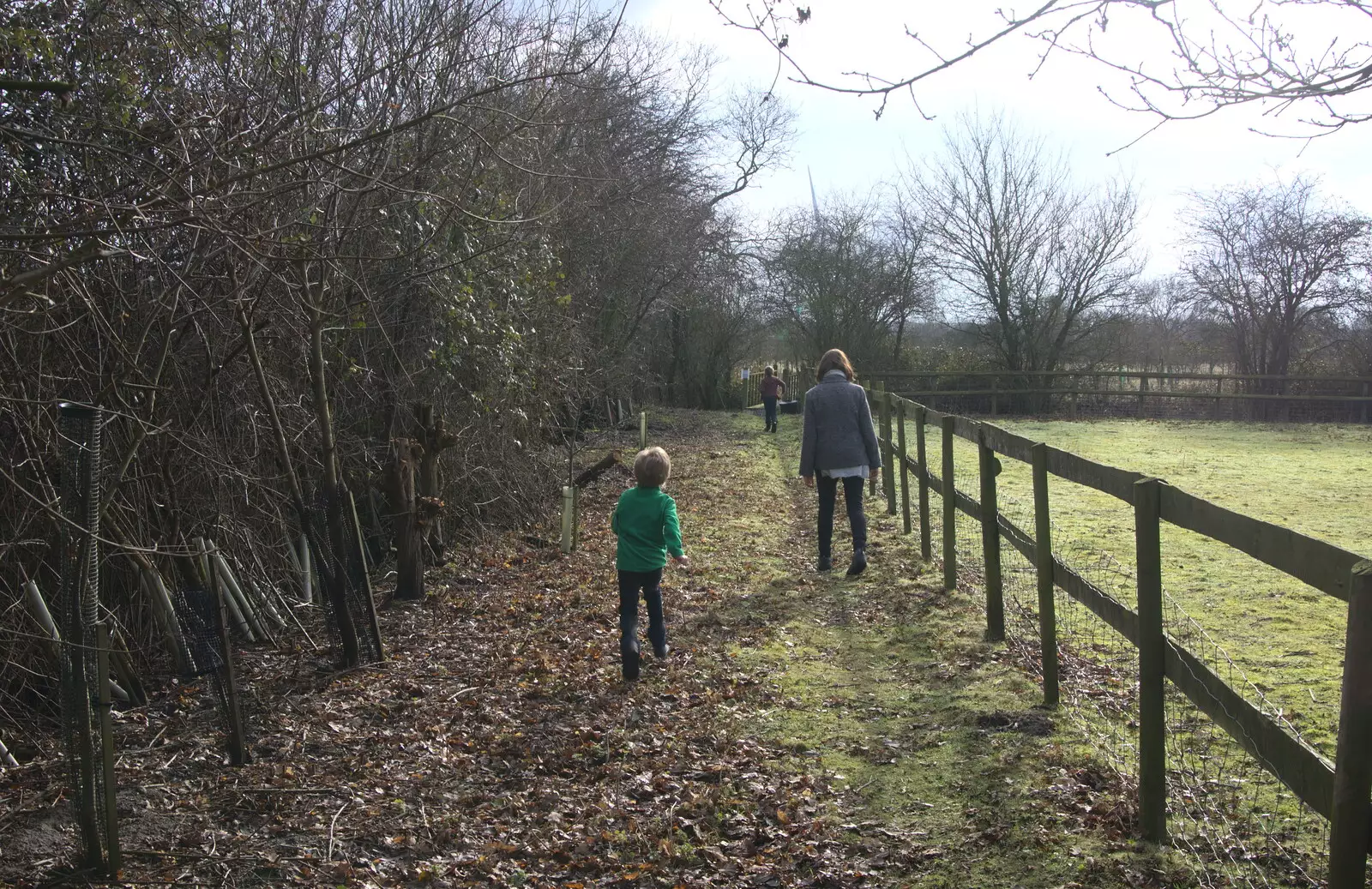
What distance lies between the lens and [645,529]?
661 centimetres

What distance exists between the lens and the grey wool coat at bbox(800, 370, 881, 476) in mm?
9180

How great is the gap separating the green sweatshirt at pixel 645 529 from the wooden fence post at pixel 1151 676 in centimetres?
308

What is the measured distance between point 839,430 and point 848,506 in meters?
0.66

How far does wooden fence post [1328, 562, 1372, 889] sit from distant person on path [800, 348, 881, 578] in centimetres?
641

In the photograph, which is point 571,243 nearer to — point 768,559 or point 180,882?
point 768,559

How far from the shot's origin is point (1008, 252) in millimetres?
35531

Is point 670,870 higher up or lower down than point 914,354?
lower down

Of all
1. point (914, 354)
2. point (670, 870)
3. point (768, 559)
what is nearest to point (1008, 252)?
point (914, 354)

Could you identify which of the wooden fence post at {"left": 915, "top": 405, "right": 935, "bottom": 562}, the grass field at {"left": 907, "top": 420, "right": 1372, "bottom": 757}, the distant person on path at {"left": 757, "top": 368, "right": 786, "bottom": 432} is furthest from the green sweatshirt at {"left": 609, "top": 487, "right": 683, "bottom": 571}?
the distant person on path at {"left": 757, "top": 368, "right": 786, "bottom": 432}

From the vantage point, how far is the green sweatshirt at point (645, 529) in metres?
6.61

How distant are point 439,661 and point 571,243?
9823mm

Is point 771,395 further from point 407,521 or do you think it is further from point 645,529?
point 645,529

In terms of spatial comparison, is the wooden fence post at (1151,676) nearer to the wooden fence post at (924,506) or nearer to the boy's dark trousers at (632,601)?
the boy's dark trousers at (632,601)

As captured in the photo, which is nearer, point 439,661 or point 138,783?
point 138,783
